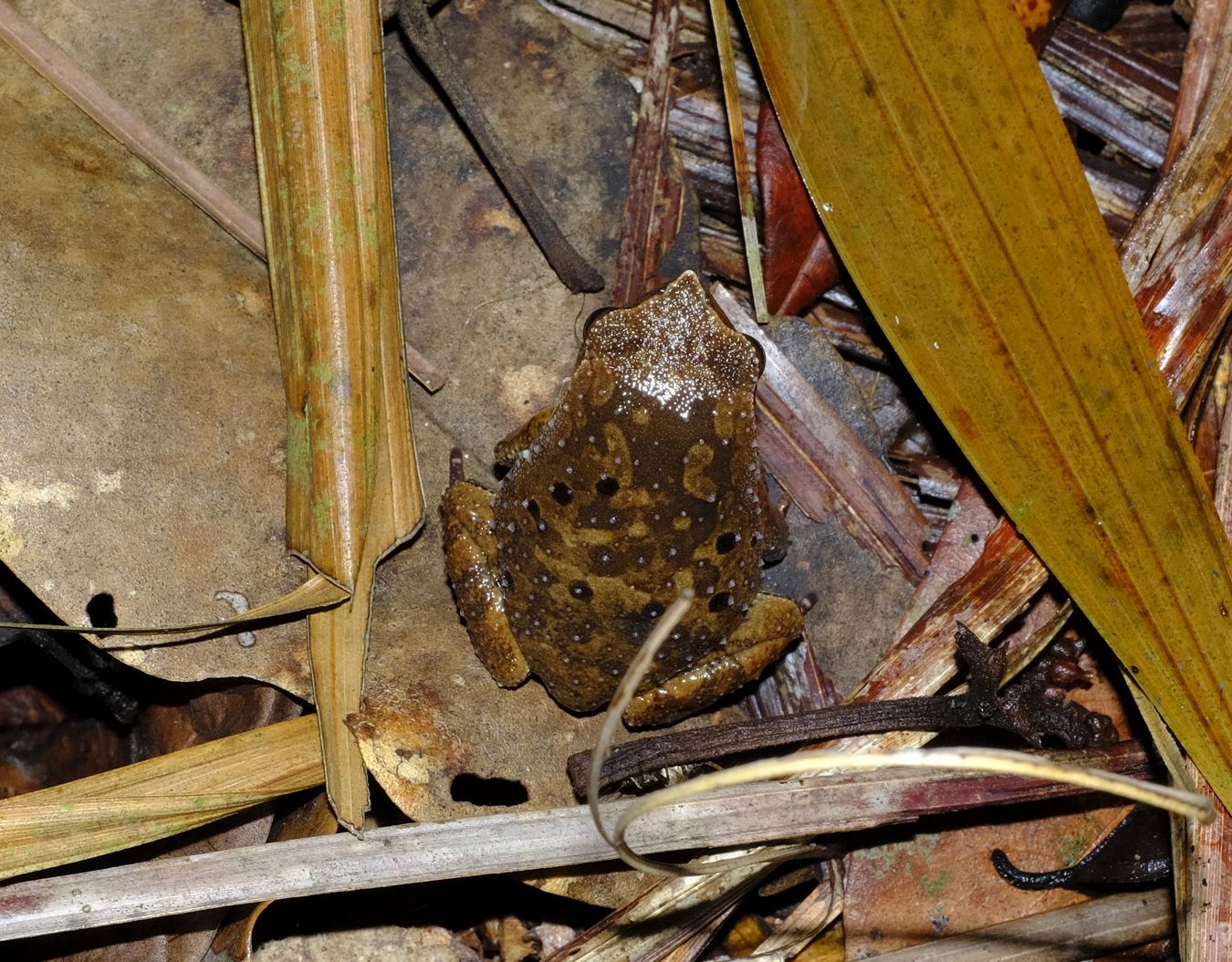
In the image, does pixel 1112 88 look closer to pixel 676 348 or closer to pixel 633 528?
pixel 676 348

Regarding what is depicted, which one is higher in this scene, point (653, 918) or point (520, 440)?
point (520, 440)

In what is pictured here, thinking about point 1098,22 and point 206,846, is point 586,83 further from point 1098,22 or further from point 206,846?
point 206,846

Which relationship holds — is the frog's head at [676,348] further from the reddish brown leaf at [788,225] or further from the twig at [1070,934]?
the twig at [1070,934]

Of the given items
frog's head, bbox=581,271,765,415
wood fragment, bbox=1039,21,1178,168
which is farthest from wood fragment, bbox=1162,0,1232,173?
frog's head, bbox=581,271,765,415

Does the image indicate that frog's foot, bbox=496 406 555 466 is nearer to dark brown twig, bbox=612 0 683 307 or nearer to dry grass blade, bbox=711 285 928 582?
dark brown twig, bbox=612 0 683 307

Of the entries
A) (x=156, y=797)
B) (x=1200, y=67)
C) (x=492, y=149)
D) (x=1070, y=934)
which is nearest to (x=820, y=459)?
(x=492, y=149)

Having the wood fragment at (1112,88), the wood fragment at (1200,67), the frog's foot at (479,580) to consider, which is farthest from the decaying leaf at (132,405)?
the wood fragment at (1200,67)

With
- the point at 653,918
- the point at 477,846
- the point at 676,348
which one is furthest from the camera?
the point at 676,348
